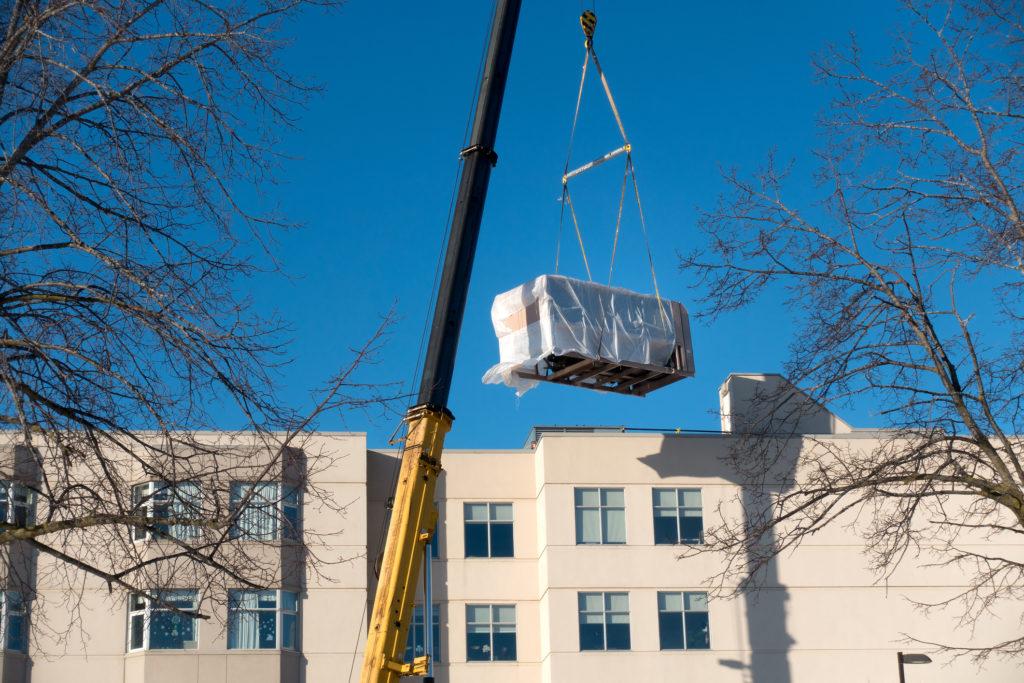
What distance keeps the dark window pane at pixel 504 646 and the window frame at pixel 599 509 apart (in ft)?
9.73

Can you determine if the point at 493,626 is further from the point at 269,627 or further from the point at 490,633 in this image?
the point at 269,627

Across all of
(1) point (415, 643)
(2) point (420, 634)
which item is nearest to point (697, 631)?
(2) point (420, 634)

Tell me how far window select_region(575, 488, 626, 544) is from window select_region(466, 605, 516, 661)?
8.98ft

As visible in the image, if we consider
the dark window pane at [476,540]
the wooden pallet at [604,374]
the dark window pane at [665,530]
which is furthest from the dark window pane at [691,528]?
the wooden pallet at [604,374]

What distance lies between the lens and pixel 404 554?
16.8 m

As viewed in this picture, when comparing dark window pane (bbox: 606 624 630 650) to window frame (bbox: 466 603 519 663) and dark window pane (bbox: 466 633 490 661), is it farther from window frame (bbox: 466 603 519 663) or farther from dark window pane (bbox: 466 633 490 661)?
dark window pane (bbox: 466 633 490 661)

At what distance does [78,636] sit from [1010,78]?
24015mm

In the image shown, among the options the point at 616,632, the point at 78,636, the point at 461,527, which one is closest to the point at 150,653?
the point at 78,636

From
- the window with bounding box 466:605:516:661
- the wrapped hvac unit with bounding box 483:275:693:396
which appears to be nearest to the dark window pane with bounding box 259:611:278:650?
the window with bounding box 466:605:516:661

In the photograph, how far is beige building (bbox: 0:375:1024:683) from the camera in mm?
29219

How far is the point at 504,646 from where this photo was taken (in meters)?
30.9

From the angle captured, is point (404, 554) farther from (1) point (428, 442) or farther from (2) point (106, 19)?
(2) point (106, 19)

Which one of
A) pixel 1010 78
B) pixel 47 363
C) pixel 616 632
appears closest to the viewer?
pixel 47 363

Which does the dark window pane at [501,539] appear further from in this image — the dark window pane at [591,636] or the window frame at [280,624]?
the window frame at [280,624]
